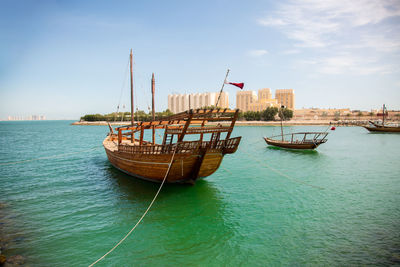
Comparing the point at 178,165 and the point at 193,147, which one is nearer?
the point at 193,147

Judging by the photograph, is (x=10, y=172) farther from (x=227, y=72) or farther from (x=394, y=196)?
(x=394, y=196)

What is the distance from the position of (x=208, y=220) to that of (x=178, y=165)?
12.1 ft

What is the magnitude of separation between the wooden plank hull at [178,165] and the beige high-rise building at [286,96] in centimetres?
16300

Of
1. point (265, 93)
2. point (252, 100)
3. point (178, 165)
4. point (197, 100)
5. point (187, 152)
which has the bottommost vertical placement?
point (178, 165)

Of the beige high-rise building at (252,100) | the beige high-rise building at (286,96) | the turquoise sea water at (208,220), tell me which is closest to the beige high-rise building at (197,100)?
the beige high-rise building at (252,100)

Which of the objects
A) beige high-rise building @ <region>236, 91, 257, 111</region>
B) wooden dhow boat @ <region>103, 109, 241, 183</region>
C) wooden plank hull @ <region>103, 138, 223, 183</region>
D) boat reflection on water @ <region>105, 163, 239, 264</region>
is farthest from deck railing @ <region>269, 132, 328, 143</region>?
beige high-rise building @ <region>236, 91, 257, 111</region>

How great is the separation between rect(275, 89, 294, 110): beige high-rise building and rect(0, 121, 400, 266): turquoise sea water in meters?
157

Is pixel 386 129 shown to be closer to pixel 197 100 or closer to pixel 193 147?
pixel 193 147

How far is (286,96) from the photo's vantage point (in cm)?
16662

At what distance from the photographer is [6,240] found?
8234 millimetres

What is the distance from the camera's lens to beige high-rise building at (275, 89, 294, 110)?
16488cm

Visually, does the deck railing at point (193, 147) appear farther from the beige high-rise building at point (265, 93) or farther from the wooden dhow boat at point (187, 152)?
the beige high-rise building at point (265, 93)

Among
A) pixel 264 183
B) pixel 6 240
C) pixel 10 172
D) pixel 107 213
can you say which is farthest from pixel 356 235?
pixel 10 172

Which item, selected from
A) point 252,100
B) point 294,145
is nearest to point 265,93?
point 252,100
